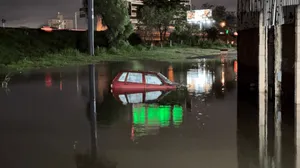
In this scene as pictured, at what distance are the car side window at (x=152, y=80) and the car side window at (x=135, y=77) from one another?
325mm

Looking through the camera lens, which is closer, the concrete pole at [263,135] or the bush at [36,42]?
the concrete pole at [263,135]

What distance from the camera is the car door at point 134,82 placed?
22.2 meters

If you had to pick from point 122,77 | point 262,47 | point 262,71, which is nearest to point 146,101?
point 122,77

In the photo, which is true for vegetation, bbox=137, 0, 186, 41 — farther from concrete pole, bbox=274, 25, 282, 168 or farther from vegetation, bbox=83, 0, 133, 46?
concrete pole, bbox=274, 25, 282, 168

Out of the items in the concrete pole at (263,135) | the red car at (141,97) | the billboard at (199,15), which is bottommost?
the concrete pole at (263,135)

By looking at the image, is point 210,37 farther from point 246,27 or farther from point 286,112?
point 286,112

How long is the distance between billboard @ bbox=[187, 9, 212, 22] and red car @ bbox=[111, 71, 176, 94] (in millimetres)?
86800

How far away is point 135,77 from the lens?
2292 cm

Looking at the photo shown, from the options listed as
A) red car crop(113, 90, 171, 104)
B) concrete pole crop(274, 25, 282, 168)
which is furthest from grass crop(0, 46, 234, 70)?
concrete pole crop(274, 25, 282, 168)

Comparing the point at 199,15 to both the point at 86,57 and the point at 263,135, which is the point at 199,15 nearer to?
the point at 86,57

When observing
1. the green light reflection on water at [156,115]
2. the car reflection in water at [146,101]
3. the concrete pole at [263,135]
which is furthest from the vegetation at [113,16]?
the green light reflection on water at [156,115]

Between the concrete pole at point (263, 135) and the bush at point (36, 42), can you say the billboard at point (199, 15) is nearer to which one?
the bush at point (36, 42)

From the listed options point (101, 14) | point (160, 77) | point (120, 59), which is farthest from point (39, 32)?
point (160, 77)

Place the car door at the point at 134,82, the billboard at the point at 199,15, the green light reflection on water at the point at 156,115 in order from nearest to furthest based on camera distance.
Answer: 1. the green light reflection on water at the point at 156,115
2. the car door at the point at 134,82
3. the billboard at the point at 199,15
